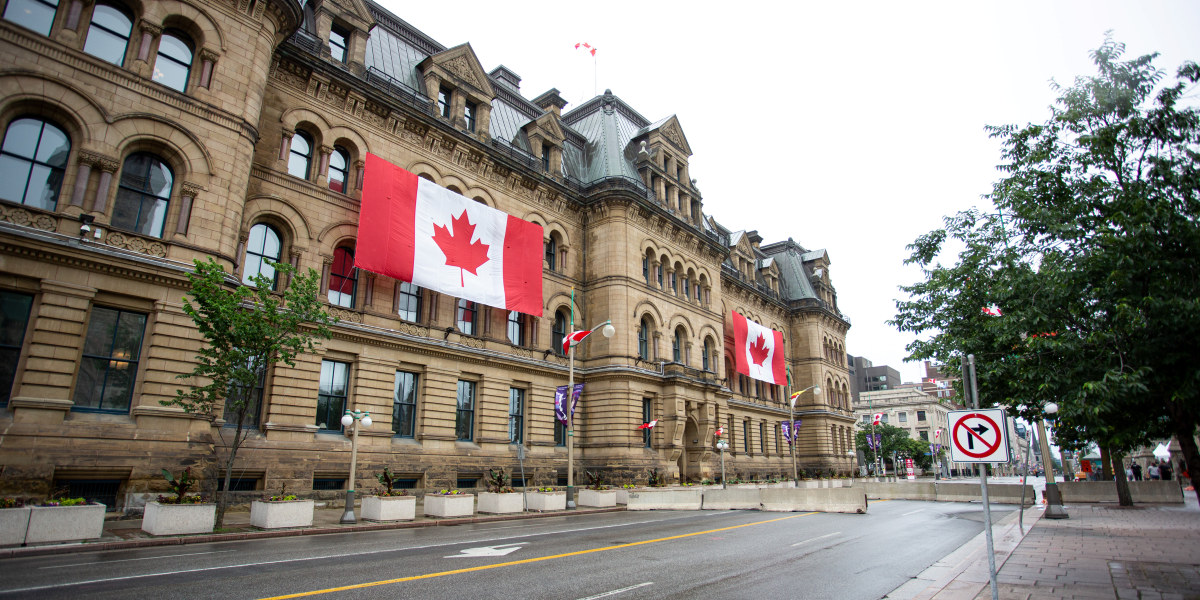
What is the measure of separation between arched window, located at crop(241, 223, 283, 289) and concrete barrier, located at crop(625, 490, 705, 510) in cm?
1713

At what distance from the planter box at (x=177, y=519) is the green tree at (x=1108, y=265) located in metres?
17.7

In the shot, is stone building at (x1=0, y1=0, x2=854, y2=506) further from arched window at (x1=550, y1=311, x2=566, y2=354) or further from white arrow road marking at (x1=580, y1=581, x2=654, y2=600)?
white arrow road marking at (x1=580, y1=581, x2=654, y2=600)

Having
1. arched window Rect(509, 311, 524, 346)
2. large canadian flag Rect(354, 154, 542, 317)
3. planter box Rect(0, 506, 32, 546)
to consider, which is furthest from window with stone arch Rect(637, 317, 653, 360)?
planter box Rect(0, 506, 32, 546)

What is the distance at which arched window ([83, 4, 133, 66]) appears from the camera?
18.9 metres

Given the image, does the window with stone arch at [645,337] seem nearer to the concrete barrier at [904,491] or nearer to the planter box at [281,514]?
the concrete barrier at [904,491]

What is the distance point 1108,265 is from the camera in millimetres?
8938

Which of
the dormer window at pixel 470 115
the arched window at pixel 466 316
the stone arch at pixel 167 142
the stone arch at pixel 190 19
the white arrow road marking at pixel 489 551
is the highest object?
the dormer window at pixel 470 115

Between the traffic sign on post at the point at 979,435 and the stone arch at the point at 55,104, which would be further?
the stone arch at the point at 55,104

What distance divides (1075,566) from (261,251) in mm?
26074

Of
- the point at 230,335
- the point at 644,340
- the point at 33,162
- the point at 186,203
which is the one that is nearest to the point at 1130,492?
the point at 644,340

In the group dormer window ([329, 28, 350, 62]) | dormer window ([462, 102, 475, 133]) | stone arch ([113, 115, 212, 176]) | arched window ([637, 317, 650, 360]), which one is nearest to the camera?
stone arch ([113, 115, 212, 176])

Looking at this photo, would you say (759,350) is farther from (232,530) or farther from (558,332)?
(232,530)

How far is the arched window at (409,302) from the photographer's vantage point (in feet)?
92.6

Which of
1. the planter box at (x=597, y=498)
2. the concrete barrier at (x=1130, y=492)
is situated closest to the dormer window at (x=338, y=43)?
the planter box at (x=597, y=498)
